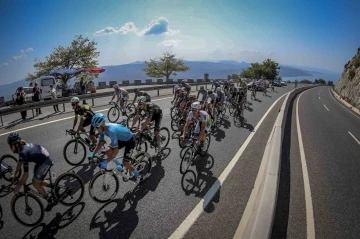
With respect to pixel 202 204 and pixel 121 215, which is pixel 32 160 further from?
pixel 202 204

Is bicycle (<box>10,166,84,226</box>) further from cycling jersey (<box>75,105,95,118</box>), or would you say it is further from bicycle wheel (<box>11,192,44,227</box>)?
cycling jersey (<box>75,105,95,118</box>)

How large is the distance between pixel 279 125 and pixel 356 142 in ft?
14.7

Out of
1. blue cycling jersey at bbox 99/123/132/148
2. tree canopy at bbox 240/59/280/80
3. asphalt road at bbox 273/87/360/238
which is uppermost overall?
tree canopy at bbox 240/59/280/80

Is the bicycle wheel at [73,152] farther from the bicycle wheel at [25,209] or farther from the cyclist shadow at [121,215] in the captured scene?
the cyclist shadow at [121,215]

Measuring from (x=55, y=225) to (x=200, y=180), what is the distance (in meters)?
3.69

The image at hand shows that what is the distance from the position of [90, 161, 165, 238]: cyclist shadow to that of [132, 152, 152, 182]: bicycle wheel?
430 mm

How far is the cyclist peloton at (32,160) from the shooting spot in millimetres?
4715

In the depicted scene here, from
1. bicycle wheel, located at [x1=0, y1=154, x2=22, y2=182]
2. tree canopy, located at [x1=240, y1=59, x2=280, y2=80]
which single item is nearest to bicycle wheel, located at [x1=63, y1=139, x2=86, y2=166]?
bicycle wheel, located at [x1=0, y1=154, x2=22, y2=182]

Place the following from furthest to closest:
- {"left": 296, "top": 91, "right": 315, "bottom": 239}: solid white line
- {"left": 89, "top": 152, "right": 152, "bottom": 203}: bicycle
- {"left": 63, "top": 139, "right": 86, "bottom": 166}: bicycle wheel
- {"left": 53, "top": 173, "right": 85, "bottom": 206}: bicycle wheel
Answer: {"left": 63, "top": 139, "right": 86, "bottom": 166}: bicycle wheel → {"left": 89, "top": 152, "right": 152, "bottom": 203}: bicycle → {"left": 53, "top": 173, "right": 85, "bottom": 206}: bicycle wheel → {"left": 296, "top": 91, "right": 315, "bottom": 239}: solid white line

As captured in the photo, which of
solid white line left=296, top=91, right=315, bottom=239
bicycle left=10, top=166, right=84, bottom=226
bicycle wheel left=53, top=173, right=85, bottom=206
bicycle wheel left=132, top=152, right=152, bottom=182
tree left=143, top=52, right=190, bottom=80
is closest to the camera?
solid white line left=296, top=91, right=315, bottom=239

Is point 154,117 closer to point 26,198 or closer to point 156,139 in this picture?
point 156,139

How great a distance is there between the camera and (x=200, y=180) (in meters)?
6.44

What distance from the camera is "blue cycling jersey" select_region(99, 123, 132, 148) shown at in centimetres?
538

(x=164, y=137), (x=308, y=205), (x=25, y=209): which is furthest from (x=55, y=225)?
(x=308, y=205)
